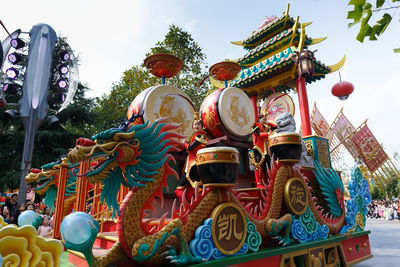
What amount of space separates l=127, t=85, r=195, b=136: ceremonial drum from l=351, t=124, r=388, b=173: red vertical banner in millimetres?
9980

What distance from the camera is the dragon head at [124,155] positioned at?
228 centimetres

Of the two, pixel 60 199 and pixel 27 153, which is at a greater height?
pixel 27 153

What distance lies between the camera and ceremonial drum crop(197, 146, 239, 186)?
273 cm

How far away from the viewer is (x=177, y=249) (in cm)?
237

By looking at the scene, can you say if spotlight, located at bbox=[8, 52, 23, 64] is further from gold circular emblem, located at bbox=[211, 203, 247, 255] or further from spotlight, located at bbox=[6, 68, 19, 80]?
gold circular emblem, located at bbox=[211, 203, 247, 255]

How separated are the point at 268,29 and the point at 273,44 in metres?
1.15

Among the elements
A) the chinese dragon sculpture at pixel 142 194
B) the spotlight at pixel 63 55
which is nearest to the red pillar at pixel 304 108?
the chinese dragon sculpture at pixel 142 194

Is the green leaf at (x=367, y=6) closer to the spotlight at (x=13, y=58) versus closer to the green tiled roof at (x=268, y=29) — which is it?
the green tiled roof at (x=268, y=29)

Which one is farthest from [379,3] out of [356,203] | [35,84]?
[35,84]

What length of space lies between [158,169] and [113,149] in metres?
0.51

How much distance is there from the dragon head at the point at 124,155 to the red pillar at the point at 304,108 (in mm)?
6114

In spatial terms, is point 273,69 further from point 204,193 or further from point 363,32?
point 204,193

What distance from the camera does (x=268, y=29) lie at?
10.3 m

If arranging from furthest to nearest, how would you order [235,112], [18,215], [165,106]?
[18,215], [235,112], [165,106]
